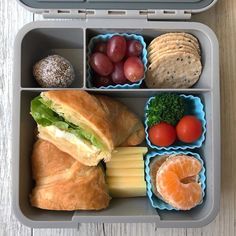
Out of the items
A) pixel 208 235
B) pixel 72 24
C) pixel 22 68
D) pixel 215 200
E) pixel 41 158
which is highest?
pixel 72 24

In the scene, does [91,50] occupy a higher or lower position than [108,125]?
higher

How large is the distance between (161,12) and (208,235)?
0.66 meters

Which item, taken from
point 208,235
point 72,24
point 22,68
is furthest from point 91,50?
point 208,235

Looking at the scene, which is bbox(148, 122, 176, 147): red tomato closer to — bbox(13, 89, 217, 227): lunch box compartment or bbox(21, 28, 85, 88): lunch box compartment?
bbox(13, 89, 217, 227): lunch box compartment

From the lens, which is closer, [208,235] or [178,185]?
[178,185]

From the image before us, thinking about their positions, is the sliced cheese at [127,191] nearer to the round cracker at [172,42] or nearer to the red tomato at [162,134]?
the red tomato at [162,134]

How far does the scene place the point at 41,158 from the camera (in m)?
1.05

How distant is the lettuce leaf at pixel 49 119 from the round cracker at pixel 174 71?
253 millimetres

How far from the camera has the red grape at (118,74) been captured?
108 cm

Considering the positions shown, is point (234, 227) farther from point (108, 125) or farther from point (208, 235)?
point (108, 125)

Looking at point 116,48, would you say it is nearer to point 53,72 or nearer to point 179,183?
point 53,72

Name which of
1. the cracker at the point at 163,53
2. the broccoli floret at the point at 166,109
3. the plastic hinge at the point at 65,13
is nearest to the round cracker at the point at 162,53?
the cracker at the point at 163,53

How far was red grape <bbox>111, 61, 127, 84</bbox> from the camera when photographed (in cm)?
108

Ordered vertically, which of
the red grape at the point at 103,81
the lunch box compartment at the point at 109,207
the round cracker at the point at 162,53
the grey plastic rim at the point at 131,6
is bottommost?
the lunch box compartment at the point at 109,207
